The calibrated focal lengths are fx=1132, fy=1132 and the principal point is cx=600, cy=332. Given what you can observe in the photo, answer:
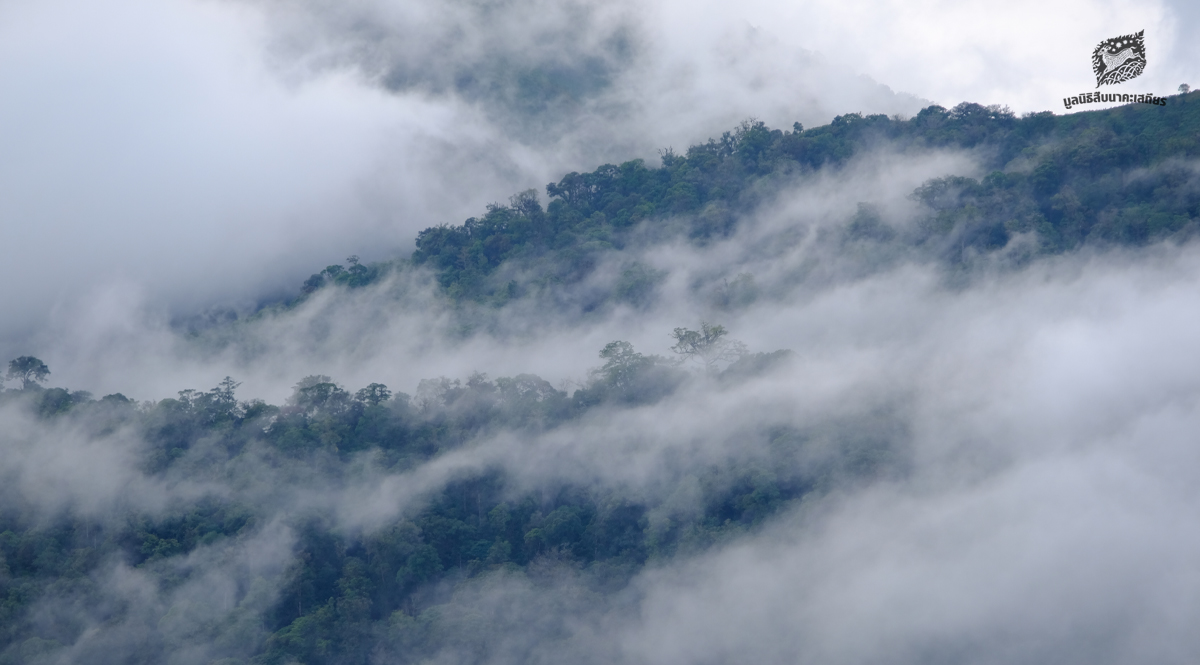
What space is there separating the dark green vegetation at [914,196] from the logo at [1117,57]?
14035mm

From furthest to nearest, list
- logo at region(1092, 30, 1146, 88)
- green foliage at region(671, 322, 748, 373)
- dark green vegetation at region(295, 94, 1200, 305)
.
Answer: dark green vegetation at region(295, 94, 1200, 305) < green foliage at region(671, 322, 748, 373) < logo at region(1092, 30, 1146, 88)

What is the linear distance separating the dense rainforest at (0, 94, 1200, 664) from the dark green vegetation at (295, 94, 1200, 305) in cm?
15

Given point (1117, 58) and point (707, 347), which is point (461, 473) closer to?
point (707, 347)

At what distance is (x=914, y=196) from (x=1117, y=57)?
66.1 feet

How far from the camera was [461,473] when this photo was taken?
43.9 metres

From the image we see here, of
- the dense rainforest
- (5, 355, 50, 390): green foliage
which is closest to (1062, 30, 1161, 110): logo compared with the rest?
the dense rainforest

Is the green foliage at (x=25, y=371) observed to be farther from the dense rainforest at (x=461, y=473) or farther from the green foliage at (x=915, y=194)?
the green foliage at (x=915, y=194)

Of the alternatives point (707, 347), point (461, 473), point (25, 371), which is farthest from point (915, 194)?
point (25, 371)

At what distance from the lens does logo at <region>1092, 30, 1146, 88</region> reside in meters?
34.8

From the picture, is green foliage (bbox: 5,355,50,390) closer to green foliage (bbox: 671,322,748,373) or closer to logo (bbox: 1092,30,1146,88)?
green foliage (bbox: 671,322,748,373)

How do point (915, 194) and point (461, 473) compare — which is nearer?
point (461, 473)

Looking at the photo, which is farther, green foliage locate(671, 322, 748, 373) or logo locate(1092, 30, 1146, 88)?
green foliage locate(671, 322, 748, 373)

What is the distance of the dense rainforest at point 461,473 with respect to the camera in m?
36.3

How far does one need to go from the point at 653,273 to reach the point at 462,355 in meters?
10.6
